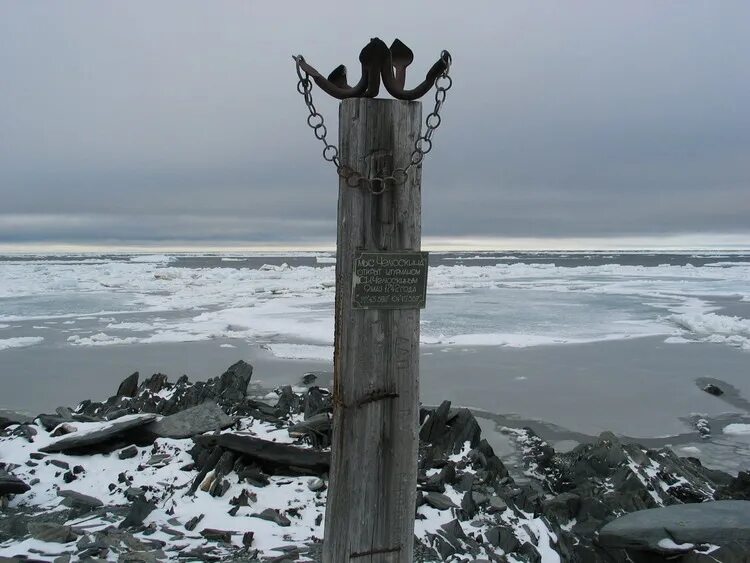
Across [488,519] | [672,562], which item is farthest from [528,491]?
[672,562]

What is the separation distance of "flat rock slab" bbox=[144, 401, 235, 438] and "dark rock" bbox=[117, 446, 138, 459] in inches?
11.9

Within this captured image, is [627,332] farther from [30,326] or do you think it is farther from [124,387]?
[30,326]

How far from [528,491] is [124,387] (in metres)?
6.15

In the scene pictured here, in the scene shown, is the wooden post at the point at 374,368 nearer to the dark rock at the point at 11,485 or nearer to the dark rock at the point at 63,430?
the dark rock at the point at 11,485

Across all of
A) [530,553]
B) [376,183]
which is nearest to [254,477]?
[530,553]

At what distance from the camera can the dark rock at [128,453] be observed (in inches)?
208

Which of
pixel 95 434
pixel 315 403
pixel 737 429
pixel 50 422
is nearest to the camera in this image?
pixel 95 434

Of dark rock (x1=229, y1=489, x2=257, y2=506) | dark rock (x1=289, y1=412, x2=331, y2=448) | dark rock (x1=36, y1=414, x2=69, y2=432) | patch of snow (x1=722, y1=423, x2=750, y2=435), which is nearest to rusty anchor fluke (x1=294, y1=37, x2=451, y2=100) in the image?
dark rock (x1=229, y1=489, x2=257, y2=506)

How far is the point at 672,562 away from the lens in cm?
442

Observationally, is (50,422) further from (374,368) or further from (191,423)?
(374,368)

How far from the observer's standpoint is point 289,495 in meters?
4.57

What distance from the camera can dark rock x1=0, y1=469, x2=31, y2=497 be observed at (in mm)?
4586

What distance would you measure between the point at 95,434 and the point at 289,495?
85.3 inches

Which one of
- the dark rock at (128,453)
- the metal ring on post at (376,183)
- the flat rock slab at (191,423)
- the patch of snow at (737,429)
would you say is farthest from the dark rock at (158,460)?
the patch of snow at (737,429)
